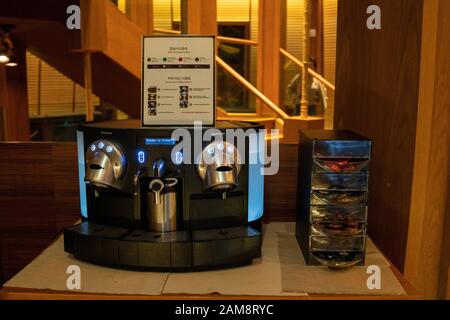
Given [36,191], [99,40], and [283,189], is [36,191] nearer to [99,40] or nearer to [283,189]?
[283,189]

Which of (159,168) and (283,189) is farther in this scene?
(283,189)

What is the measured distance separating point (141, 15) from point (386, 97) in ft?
6.35

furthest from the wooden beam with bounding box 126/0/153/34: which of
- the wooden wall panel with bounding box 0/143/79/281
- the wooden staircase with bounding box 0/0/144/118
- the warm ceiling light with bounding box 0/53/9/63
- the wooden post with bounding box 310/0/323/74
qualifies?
the wooden wall panel with bounding box 0/143/79/281

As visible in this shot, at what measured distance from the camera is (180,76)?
101 centimetres

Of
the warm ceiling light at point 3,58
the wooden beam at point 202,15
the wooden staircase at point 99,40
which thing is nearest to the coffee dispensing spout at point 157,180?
the wooden staircase at point 99,40

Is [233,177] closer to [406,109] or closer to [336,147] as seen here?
[336,147]

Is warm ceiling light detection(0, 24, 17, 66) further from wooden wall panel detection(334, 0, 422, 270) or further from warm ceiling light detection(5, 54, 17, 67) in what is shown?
wooden wall panel detection(334, 0, 422, 270)

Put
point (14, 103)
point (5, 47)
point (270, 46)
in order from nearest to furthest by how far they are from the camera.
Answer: point (14, 103) → point (5, 47) → point (270, 46)

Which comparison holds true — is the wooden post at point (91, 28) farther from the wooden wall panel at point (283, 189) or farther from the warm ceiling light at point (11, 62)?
the wooden wall panel at point (283, 189)

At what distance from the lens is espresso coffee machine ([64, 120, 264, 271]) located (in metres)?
0.92

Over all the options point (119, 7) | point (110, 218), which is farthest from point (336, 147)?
point (119, 7)

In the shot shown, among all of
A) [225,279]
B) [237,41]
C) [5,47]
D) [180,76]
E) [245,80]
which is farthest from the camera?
[237,41]

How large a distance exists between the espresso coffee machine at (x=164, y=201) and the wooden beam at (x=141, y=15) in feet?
5.65

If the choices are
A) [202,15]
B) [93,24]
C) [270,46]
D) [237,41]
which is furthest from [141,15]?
[270,46]
